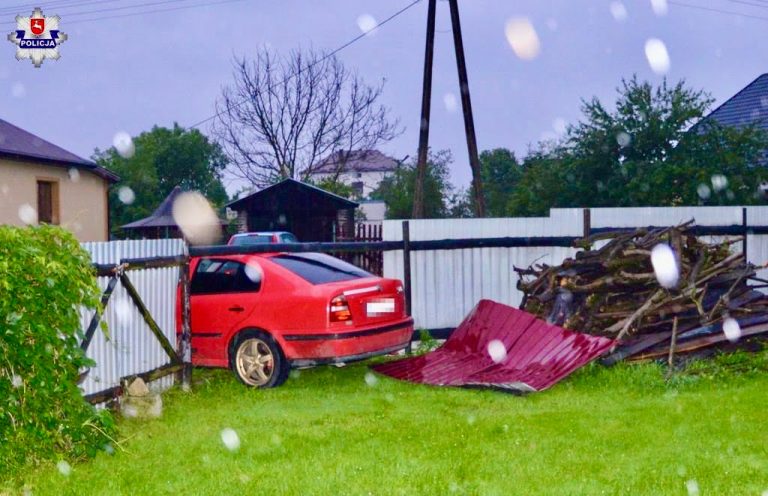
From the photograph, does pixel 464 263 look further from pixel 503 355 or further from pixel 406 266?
pixel 503 355

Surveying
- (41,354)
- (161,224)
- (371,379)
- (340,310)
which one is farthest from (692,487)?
(161,224)

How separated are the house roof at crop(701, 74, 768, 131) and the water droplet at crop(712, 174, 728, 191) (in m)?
8.57

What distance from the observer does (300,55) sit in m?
60.3

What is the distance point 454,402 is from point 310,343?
1802 millimetres

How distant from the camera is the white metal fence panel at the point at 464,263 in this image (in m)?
13.4

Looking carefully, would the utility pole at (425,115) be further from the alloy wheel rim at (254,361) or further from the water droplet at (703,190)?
the alloy wheel rim at (254,361)

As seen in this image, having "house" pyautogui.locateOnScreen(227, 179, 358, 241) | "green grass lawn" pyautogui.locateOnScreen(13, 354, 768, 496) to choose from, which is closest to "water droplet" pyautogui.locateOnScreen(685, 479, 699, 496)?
"green grass lawn" pyautogui.locateOnScreen(13, 354, 768, 496)

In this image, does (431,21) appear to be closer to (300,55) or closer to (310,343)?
(310,343)

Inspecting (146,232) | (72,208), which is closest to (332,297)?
(72,208)

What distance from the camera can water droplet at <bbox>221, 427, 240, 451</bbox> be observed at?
23.5 ft

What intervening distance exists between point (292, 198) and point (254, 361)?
3112 cm

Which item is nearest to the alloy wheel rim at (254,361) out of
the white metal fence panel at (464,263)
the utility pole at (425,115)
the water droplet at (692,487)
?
the white metal fence panel at (464,263)

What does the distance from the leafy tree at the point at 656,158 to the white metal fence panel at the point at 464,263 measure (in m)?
12.7

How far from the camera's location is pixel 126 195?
78188 mm
